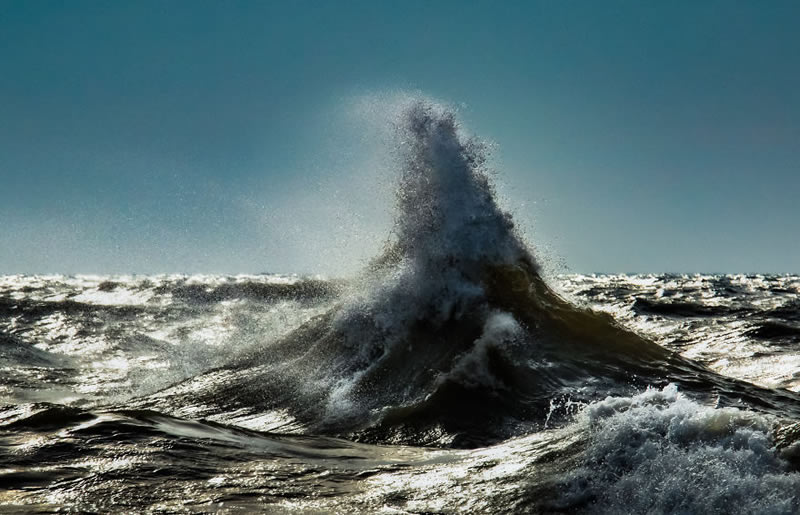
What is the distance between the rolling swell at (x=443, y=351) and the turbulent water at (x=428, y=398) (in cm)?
4

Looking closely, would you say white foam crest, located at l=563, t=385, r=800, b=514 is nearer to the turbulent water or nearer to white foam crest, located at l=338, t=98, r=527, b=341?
the turbulent water

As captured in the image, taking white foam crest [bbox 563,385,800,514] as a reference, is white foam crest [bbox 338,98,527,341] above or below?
above

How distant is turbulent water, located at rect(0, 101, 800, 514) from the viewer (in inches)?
167

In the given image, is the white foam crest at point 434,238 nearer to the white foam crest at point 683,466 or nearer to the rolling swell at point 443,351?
the rolling swell at point 443,351

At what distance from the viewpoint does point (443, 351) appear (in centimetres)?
966

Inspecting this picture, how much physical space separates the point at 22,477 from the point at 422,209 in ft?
28.9

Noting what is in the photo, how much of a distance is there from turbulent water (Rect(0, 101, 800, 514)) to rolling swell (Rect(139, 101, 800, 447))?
40 millimetres

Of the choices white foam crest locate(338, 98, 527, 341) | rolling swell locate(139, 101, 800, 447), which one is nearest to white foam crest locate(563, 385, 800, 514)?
rolling swell locate(139, 101, 800, 447)

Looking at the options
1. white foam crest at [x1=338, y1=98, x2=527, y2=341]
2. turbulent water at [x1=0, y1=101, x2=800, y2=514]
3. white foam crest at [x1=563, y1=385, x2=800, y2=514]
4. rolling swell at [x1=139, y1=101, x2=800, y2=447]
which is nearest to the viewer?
white foam crest at [x1=563, y1=385, x2=800, y2=514]

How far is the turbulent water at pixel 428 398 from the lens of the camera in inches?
167

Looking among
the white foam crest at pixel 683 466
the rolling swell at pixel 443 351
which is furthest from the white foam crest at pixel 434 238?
the white foam crest at pixel 683 466

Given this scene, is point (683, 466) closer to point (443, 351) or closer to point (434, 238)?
point (443, 351)

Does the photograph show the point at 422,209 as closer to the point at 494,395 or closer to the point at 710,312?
the point at 494,395

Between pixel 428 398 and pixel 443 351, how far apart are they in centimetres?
162
